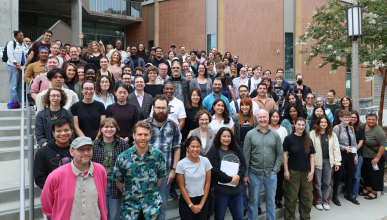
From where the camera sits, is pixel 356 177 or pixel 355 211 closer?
pixel 355 211

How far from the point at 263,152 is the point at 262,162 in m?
0.18

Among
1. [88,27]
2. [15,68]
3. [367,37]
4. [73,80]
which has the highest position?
[88,27]

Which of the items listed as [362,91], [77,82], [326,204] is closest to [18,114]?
[77,82]

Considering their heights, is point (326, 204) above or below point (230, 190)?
below

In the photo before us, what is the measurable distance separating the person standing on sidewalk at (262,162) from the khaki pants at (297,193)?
2.02 feet

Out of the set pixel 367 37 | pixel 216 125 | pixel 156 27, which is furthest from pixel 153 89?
pixel 156 27

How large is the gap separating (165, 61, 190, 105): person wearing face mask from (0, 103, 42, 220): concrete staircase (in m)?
3.31

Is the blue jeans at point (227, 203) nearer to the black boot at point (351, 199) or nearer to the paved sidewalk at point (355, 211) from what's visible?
the paved sidewalk at point (355, 211)

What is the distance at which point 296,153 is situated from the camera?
565 cm

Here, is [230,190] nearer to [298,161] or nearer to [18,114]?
[298,161]

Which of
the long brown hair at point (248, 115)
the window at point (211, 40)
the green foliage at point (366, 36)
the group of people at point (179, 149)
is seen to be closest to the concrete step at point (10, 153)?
the group of people at point (179, 149)

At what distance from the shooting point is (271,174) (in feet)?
16.9

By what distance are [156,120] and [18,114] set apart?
15.9 ft

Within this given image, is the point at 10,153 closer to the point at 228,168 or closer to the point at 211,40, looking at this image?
the point at 228,168
